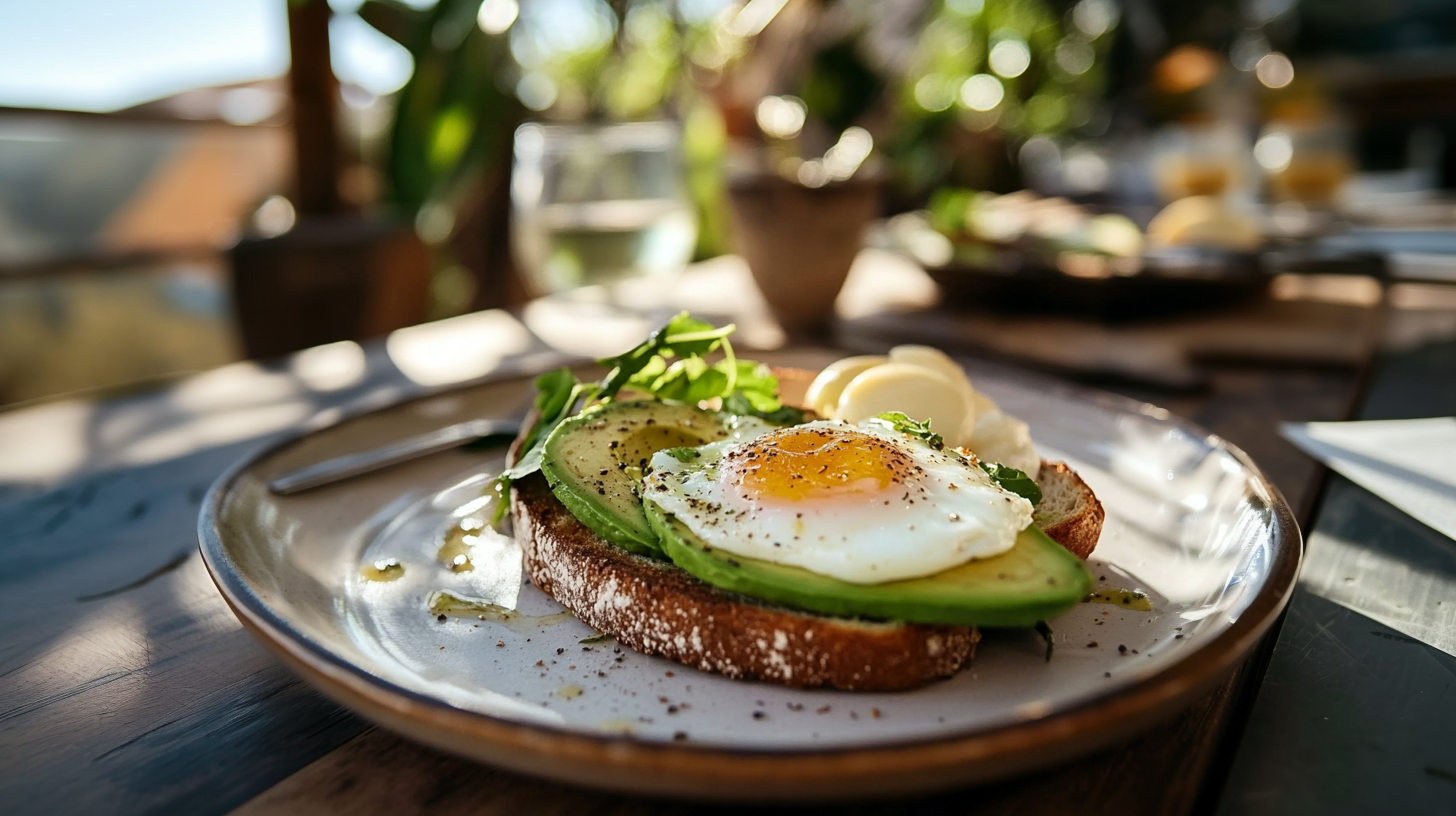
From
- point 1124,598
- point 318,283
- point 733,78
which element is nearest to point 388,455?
point 1124,598

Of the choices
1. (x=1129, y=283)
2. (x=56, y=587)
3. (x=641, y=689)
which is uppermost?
(x=1129, y=283)

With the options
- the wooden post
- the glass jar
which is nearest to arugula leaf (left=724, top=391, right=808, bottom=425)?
the glass jar

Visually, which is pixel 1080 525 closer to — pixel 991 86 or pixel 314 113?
pixel 314 113

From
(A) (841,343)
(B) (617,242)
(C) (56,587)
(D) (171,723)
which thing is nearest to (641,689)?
(D) (171,723)

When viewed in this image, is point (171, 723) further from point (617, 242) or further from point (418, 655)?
point (617, 242)

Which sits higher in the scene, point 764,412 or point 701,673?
point 764,412

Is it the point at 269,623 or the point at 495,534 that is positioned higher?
the point at 269,623
